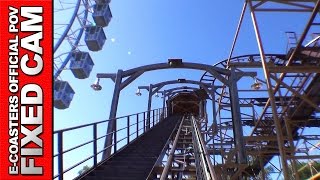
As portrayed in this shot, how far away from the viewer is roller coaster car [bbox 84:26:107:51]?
3064 cm

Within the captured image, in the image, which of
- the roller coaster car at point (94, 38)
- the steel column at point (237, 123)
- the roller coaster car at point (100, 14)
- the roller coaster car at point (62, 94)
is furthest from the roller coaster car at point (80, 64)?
the steel column at point (237, 123)

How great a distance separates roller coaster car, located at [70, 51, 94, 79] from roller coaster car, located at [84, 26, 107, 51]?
0.92 meters

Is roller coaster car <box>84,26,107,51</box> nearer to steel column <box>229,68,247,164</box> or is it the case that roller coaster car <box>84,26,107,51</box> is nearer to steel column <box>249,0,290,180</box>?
steel column <box>229,68,247,164</box>

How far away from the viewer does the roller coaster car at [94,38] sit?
3064cm

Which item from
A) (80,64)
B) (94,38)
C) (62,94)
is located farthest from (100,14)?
(62,94)

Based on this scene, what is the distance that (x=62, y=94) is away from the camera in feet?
94.4

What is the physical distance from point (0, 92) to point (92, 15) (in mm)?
24149

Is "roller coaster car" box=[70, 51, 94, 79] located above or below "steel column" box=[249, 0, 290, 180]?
above

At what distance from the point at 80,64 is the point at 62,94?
9.30 feet

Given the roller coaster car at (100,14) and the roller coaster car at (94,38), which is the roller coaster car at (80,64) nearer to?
the roller coaster car at (94,38)

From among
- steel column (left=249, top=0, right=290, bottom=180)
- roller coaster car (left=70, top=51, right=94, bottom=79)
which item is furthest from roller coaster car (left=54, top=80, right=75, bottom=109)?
steel column (left=249, top=0, right=290, bottom=180)

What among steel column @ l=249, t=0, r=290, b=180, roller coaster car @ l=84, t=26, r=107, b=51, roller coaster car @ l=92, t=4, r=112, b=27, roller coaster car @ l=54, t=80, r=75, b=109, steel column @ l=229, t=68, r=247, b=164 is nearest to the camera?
steel column @ l=249, t=0, r=290, b=180

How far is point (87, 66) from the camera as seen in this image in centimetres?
3069

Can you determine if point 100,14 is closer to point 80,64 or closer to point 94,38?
point 94,38
